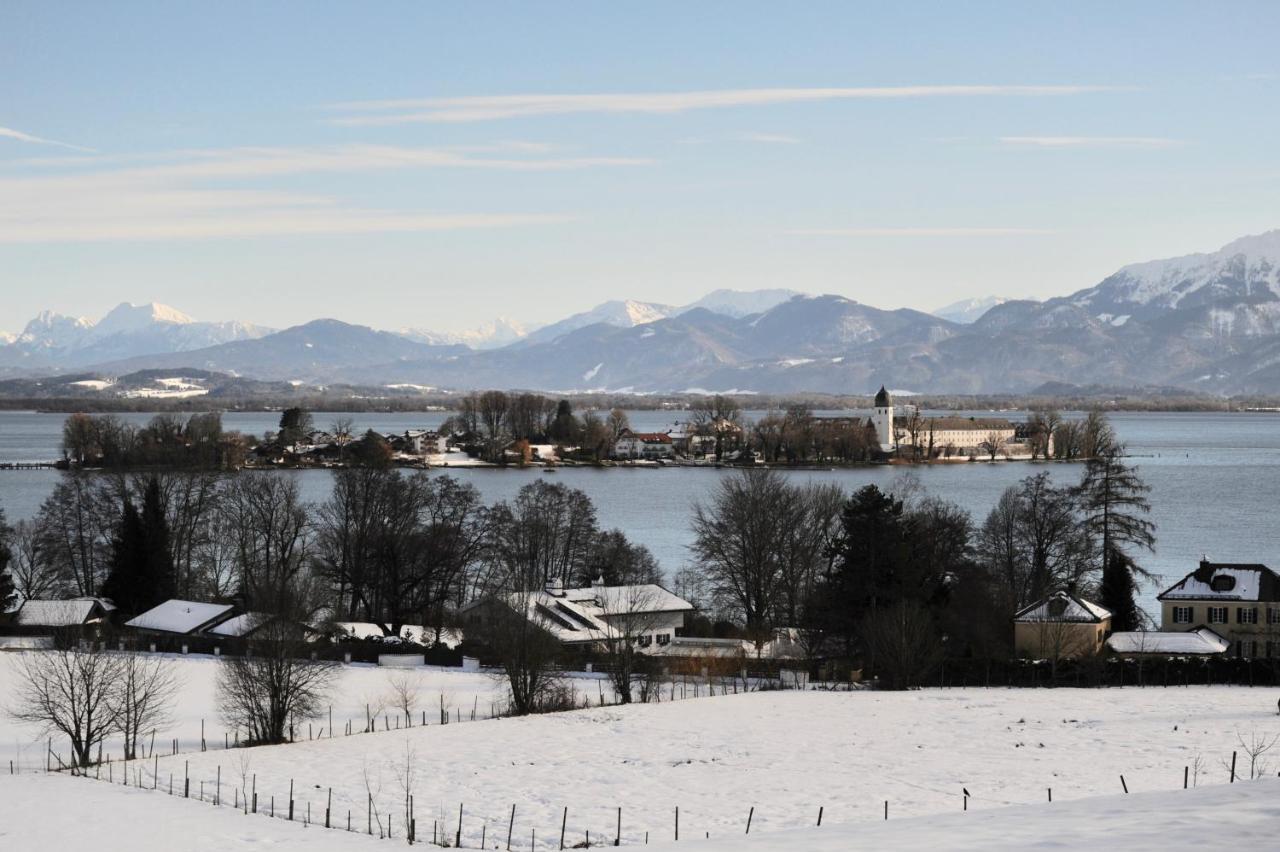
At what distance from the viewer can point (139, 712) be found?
78.4ft

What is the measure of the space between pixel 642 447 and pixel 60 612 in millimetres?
89135

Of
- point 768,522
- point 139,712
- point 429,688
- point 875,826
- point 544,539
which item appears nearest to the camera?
point 875,826

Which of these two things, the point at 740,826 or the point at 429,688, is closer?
the point at 740,826

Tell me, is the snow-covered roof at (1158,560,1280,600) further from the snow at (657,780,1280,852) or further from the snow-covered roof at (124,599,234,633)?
the snow-covered roof at (124,599,234,633)

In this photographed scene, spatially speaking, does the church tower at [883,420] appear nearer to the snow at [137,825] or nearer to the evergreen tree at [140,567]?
the evergreen tree at [140,567]

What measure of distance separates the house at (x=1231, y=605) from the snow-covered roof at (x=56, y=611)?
27.0m

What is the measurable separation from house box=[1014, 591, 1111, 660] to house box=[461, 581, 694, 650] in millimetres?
8534

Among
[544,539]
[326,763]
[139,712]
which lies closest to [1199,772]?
[326,763]

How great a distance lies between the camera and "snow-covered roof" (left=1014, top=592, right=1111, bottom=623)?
3266 cm

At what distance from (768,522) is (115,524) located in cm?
2171

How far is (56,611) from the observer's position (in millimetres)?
38531

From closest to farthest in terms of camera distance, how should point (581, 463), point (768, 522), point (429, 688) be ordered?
point (429, 688)
point (768, 522)
point (581, 463)

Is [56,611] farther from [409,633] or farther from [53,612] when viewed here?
[409,633]

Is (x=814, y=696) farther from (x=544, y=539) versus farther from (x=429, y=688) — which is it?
(x=544, y=539)
